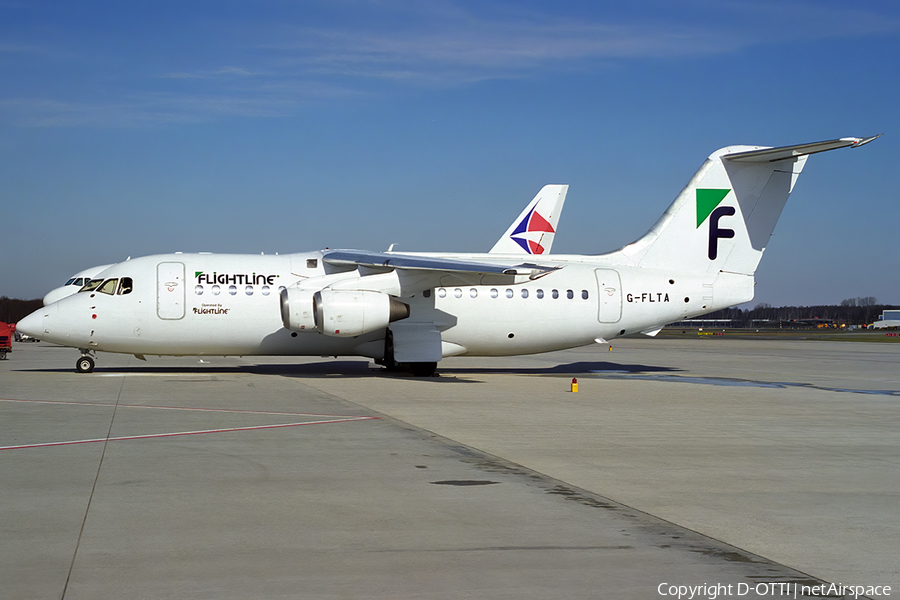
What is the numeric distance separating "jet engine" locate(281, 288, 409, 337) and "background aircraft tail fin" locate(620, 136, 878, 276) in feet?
27.7

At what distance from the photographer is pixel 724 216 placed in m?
24.3

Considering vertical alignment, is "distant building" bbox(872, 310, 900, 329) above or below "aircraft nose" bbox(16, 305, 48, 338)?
above

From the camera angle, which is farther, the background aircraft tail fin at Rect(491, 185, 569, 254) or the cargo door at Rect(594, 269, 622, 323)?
the background aircraft tail fin at Rect(491, 185, 569, 254)

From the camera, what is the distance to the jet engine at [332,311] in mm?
21094

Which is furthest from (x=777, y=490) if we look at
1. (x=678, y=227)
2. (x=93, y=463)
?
(x=678, y=227)

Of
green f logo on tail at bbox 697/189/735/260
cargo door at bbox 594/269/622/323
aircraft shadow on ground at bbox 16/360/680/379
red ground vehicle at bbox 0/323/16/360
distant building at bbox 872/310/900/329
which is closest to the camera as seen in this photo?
aircraft shadow on ground at bbox 16/360/680/379

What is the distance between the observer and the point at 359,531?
644 centimetres

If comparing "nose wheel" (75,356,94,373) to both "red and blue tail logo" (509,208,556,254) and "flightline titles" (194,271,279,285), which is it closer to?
"flightline titles" (194,271,279,285)

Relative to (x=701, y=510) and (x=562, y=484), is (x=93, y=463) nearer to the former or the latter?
(x=562, y=484)

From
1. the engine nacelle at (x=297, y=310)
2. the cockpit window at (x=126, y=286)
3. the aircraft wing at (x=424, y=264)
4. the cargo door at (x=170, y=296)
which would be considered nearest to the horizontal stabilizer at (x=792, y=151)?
the aircraft wing at (x=424, y=264)

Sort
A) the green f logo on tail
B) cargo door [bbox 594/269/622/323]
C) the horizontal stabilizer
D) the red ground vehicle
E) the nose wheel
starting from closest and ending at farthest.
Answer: the horizontal stabilizer < the nose wheel < cargo door [bbox 594/269/622/323] < the green f logo on tail < the red ground vehicle

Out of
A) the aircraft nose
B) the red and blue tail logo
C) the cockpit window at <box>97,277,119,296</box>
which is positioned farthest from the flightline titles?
the red and blue tail logo

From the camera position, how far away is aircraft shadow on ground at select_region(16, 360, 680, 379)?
923 inches
